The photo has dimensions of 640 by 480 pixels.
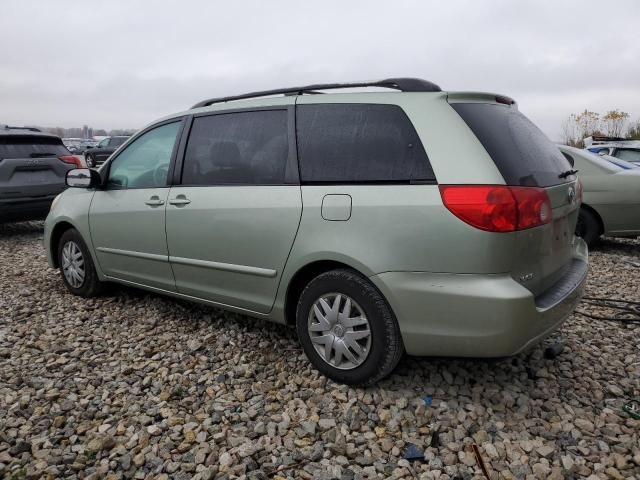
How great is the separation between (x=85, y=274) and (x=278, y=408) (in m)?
2.65

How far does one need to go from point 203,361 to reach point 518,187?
2201 millimetres

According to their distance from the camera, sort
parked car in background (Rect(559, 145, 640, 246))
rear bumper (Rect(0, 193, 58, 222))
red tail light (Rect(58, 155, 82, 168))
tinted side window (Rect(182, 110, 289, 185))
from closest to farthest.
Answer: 1. tinted side window (Rect(182, 110, 289, 185))
2. parked car in background (Rect(559, 145, 640, 246))
3. rear bumper (Rect(0, 193, 58, 222))
4. red tail light (Rect(58, 155, 82, 168))

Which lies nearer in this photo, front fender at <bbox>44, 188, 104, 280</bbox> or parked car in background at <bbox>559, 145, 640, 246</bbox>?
front fender at <bbox>44, 188, 104, 280</bbox>

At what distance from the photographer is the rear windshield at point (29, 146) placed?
303 inches

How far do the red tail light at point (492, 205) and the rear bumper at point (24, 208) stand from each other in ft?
23.2

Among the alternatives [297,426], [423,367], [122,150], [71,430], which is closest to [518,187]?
[423,367]

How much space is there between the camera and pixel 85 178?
4301mm

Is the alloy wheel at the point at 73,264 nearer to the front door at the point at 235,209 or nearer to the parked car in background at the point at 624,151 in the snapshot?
the front door at the point at 235,209

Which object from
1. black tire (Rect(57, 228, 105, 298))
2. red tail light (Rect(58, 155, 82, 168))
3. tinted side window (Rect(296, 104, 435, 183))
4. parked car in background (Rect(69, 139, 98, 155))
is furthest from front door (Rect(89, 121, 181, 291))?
parked car in background (Rect(69, 139, 98, 155))

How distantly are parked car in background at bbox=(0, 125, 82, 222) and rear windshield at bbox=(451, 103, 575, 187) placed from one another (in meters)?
7.02

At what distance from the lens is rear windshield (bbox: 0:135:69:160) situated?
7691 millimetres

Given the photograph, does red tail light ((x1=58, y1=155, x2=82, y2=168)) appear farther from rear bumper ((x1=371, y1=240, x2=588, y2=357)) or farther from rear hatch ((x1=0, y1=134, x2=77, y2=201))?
rear bumper ((x1=371, y1=240, x2=588, y2=357))

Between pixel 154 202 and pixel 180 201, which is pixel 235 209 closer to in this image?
pixel 180 201

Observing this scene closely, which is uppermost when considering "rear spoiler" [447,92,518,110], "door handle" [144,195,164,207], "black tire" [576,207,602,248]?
"rear spoiler" [447,92,518,110]
